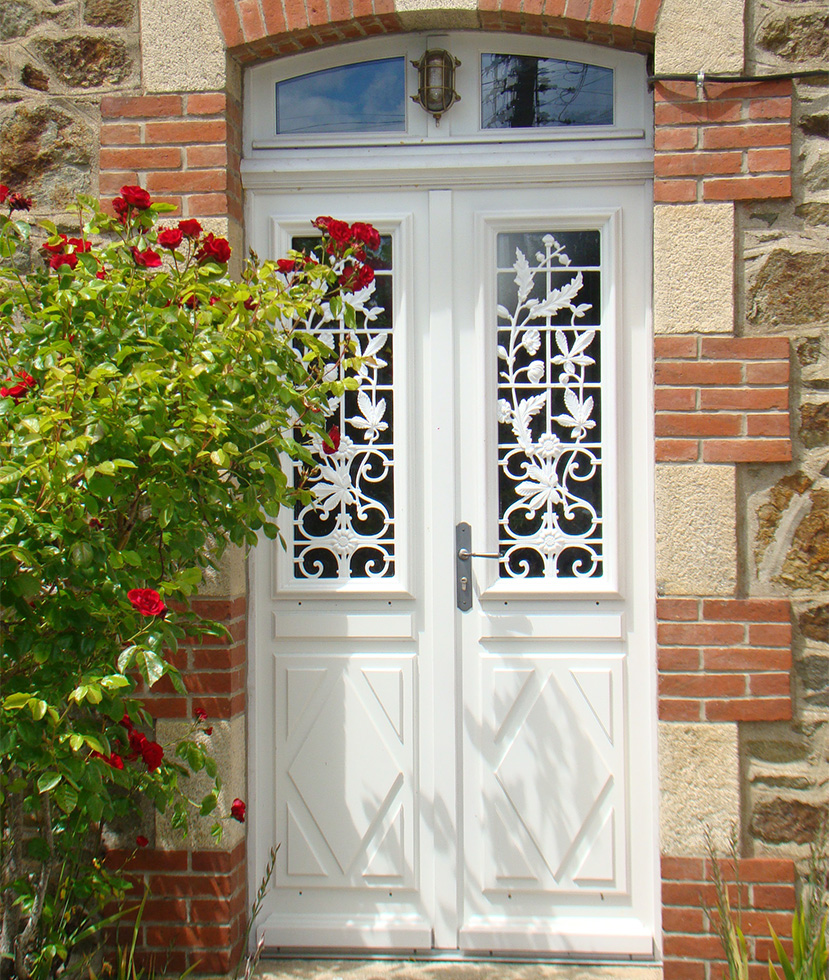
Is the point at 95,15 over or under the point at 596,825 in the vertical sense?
over

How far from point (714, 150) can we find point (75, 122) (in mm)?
2049

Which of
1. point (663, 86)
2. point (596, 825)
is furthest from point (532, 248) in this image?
point (596, 825)

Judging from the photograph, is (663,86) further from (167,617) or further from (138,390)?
(167,617)

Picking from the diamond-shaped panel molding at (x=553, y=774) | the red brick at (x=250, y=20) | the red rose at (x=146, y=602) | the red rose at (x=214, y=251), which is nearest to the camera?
the red rose at (x=146, y=602)

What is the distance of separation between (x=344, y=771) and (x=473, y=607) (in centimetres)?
72

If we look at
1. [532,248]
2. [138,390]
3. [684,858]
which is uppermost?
[532,248]

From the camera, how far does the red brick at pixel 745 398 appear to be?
2.77m

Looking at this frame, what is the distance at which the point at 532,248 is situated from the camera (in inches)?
122

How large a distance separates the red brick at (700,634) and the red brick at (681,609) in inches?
0.8

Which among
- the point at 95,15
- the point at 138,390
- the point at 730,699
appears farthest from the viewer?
the point at 95,15

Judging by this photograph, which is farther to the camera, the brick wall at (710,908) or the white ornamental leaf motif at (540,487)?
the white ornamental leaf motif at (540,487)

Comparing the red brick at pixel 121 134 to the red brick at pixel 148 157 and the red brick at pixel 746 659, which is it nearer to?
the red brick at pixel 148 157

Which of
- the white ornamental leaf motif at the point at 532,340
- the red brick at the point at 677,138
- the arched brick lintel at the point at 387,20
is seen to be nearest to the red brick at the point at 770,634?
the white ornamental leaf motif at the point at 532,340

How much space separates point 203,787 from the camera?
291 cm
